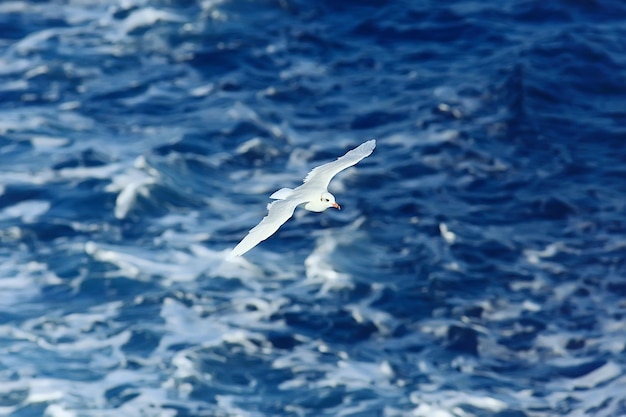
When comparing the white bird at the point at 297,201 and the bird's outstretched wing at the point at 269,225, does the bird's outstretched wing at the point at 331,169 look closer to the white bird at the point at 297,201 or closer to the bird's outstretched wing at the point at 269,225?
the white bird at the point at 297,201

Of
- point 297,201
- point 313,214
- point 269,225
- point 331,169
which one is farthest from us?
point 313,214

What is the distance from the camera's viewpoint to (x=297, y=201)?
13.8m

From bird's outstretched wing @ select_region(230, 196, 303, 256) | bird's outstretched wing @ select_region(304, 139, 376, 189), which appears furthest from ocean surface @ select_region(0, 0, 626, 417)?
bird's outstretched wing @ select_region(230, 196, 303, 256)

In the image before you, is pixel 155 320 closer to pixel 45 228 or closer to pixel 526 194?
pixel 45 228

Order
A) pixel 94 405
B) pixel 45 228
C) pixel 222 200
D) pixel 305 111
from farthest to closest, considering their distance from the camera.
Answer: pixel 305 111, pixel 222 200, pixel 45 228, pixel 94 405

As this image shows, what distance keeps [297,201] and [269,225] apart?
95 cm

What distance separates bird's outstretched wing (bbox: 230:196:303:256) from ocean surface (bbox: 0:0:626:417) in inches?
193

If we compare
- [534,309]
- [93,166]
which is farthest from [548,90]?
[93,166]

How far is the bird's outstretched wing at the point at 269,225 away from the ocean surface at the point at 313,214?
4.90m

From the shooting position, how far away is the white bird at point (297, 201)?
12594 mm

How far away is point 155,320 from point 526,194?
8.27m

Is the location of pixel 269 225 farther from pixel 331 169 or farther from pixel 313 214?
pixel 313 214

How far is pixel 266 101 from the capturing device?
86.1 feet

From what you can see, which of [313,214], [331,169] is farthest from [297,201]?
[313,214]
